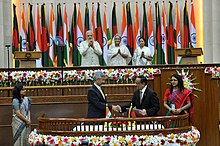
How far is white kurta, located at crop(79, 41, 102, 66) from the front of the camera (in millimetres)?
14594

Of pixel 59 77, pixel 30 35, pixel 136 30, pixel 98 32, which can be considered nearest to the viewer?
pixel 59 77

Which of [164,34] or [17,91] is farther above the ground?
[164,34]

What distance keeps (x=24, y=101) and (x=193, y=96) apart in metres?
3.39

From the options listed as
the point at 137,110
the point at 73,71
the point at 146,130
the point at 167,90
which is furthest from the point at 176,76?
the point at 73,71

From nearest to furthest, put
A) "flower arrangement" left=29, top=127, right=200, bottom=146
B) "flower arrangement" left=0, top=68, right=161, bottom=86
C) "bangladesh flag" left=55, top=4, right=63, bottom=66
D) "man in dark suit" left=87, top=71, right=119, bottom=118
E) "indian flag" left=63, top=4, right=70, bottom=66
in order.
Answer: "flower arrangement" left=29, top=127, right=200, bottom=146
"man in dark suit" left=87, top=71, right=119, bottom=118
"flower arrangement" left=0, top=68, right=161, bottom=86
"bangladesh flag" left=55, top=4, right=63, bottom=66
"indian flag" left=63, top=4, right=70, bottom=66

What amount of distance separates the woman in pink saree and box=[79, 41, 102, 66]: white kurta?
5.12m

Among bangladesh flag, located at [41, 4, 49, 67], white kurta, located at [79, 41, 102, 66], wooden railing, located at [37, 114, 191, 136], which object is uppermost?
bangladesh flag, located at [41, 4, 49, 67]

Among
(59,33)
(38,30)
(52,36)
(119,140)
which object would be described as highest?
(38,30)

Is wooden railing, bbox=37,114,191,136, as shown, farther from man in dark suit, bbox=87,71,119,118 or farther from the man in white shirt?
the man in white shirt

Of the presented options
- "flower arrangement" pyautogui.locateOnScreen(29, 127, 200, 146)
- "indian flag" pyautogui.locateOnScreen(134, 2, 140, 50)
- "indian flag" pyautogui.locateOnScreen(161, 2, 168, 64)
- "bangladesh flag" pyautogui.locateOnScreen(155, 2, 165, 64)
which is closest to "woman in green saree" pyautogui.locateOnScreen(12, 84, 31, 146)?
"flower arrangement" pyautogui.locateOnScreen(29, 127, 200, 146)

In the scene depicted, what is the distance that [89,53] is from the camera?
1475 cm

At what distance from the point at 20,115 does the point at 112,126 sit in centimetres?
258

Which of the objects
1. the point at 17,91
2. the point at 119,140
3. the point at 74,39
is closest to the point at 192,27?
the point at 74,39

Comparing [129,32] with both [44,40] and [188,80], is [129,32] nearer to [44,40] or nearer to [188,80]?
[44,40]
